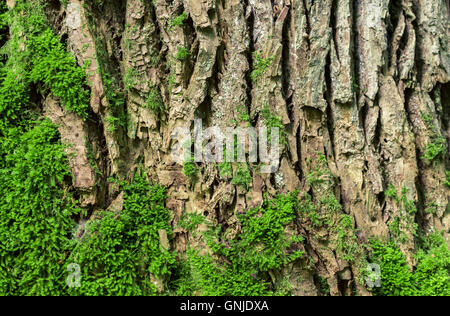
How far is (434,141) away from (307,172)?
143cm

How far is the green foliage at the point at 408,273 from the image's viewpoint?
2.94 meters

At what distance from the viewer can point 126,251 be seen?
9.30 feet

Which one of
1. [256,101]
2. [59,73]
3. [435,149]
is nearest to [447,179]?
[435,149]

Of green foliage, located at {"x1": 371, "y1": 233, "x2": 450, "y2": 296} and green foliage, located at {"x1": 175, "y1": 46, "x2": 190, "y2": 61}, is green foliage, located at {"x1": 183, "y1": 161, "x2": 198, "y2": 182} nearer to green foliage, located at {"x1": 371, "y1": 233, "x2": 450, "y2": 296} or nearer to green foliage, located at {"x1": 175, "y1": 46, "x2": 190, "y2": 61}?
green foliage, located at {"x1": 175, "y1": 46, "x2": 190, "y2": 61}

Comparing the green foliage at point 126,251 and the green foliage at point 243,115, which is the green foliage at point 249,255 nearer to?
the green foliage at point 126,251

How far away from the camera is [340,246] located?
115 inches

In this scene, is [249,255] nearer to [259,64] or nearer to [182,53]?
[259,64]

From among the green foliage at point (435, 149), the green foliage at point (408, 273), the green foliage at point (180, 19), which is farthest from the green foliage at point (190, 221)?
the green foliage at point (435, 149)

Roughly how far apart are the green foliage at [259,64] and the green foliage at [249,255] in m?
1.13

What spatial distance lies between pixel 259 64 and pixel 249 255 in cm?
172

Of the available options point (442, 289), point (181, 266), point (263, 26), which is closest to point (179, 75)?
point (263, 26)

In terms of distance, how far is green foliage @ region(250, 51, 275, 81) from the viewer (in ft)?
9.55

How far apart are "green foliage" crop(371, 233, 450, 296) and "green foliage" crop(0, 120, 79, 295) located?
283 centimetres

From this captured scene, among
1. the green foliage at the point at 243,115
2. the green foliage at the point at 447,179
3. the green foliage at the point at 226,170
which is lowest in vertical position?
the green foliage at the point at 447,179
